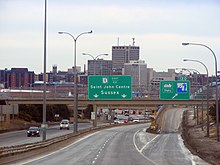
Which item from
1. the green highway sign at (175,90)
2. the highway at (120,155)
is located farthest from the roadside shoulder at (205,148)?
the green highway sign at (175,90)

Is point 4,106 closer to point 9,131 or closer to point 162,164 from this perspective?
point 9,131

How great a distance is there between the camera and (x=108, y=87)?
72812 mm

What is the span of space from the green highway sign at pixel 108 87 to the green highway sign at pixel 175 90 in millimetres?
5191

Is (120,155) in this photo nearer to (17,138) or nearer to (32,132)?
(17,138)

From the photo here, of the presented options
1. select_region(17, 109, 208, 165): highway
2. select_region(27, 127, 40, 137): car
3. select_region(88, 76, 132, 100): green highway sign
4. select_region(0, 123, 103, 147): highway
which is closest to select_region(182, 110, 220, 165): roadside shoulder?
select_region(17, 109, 208, 165): highway

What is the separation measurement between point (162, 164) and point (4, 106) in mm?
71037

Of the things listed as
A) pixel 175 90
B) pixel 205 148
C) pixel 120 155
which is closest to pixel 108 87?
pixel 175 90

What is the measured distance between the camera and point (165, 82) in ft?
246

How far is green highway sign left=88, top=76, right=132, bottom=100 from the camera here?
72619mm

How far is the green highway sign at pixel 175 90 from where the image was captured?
75.1 meters

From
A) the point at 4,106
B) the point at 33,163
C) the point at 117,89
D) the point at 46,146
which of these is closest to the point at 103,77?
the point at 117,89

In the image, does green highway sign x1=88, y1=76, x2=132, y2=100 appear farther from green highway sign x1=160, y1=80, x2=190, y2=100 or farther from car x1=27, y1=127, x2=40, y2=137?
car x1=27, y1=127, x2=40, y2=137

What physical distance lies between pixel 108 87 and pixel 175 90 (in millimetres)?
9346

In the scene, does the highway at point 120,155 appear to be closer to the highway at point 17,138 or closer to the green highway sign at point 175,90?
the highway at point 17,138
